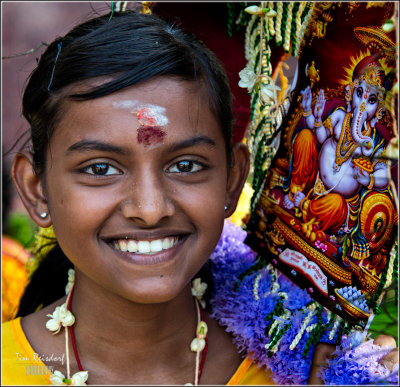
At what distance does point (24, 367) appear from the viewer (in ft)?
5.45

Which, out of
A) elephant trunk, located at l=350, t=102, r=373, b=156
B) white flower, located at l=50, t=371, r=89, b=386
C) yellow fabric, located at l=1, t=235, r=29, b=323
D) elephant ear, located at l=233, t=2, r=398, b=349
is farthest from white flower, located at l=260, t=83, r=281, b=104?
yellow fabric, located at l=1, t=235, r=29, b=323

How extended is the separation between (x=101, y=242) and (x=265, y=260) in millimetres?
544

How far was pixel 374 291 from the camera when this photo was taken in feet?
4.82

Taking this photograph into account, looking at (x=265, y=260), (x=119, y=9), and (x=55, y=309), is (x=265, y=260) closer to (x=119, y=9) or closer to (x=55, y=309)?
(x=55, y=309)

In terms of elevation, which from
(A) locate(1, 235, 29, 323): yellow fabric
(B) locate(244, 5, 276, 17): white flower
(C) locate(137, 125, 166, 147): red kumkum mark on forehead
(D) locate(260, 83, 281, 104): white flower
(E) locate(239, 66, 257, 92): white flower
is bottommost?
(A) locate(1, 235, 29, 323): yellow fabric

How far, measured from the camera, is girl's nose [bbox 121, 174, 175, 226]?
1.41m

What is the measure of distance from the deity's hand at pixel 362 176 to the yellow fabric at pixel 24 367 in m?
0.64

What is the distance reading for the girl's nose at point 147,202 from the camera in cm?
141

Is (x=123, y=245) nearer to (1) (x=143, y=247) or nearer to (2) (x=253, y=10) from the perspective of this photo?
(1) (x=143, y=247)

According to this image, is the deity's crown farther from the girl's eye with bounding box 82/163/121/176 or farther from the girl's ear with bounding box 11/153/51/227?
the girl's ear with bounding box 11/153/51/227

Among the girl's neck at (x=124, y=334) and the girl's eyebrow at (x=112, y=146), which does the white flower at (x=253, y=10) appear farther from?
the girl's neck at (x=124, y=334)

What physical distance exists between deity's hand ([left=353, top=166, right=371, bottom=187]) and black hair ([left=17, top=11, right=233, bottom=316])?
1.31ft

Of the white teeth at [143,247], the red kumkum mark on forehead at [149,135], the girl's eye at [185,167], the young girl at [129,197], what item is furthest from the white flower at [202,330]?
the red kumkum mark on forehead at [149,135]

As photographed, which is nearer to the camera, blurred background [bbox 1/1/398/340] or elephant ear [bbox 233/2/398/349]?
elephant ear [bbox 233/2/398/349]
